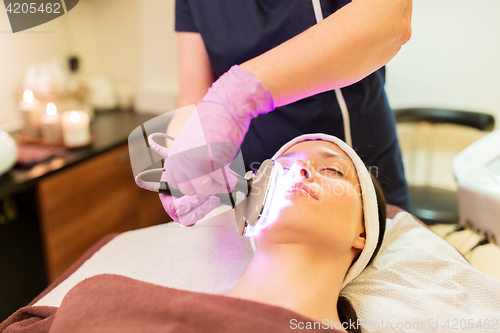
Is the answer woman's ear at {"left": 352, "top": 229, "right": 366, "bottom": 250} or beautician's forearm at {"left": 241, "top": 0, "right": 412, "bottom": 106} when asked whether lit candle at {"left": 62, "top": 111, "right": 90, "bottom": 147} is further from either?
woman's ear at {"left": 352, "top": 229, "right": 366, "bottom": 250}

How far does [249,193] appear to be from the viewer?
74 centimetres

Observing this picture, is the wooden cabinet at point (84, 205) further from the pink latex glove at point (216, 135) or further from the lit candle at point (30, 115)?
the pink latex glove at point (216, 135)

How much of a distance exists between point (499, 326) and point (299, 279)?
1.54ft

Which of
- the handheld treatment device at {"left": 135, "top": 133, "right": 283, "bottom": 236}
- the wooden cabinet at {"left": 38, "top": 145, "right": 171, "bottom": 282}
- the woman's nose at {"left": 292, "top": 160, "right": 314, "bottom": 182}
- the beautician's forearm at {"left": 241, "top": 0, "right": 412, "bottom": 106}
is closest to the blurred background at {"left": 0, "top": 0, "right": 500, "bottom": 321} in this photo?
the wooden cabinet at {"left": 38, "top": 145, "right": 171, "bottom": 282}

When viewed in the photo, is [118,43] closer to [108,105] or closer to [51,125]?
[108,105]

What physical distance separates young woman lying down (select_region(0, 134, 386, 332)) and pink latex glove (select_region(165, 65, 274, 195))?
217 millimetres

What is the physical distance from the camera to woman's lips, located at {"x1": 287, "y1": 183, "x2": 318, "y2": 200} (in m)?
0.85

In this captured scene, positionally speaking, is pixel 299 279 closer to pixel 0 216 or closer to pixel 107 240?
pixel 107 240

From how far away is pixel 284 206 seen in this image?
834mm

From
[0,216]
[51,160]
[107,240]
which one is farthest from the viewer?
[51,160]

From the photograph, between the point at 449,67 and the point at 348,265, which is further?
the point at 449,67

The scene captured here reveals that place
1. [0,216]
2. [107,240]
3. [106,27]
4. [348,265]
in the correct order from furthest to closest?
[106,27]
[0,216]
[107,240]
[348,265]

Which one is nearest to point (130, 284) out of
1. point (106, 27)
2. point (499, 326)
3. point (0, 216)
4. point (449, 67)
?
point (499, 326)

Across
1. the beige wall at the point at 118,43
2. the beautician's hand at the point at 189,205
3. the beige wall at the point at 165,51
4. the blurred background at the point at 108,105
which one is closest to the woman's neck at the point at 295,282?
the beautician's hand at the point at 189,205
